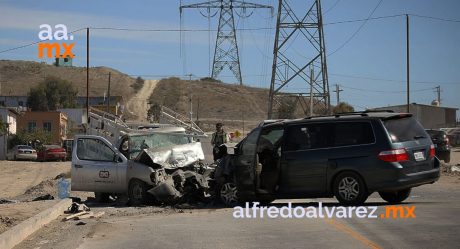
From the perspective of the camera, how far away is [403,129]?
13.5 meters

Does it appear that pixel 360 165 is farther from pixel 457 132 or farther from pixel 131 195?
pixel 457 132

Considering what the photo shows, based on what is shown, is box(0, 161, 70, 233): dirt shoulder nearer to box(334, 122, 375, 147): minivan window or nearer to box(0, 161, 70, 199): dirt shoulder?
box(0, 161, 70, 199): dirt shoulder

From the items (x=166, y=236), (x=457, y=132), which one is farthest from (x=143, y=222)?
(x=457, y=132)

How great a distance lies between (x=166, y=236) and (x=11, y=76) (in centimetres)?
13246

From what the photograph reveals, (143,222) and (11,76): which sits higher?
(11,76)

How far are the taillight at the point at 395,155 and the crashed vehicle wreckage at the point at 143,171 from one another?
4331 mm

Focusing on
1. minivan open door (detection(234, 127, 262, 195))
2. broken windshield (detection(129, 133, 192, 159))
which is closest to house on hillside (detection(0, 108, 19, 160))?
broken windshield (detection(129, 133, 192, 159))

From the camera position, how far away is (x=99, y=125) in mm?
29469

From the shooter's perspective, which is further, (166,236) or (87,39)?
(87,39)

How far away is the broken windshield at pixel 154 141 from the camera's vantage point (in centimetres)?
1777

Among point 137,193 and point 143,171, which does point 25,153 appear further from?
point 143,171

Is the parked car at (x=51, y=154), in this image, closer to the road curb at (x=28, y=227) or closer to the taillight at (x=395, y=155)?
the road curb at (x=28, y=227)

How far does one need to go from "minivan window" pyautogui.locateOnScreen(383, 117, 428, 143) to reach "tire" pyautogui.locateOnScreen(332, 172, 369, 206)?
→ 1085mm

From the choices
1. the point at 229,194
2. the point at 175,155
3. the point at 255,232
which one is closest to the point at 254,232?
the point at 255,232
